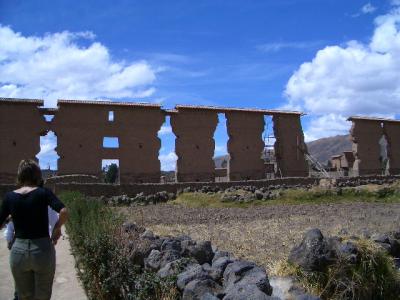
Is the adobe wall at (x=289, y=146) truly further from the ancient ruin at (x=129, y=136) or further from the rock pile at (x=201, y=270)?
the rock pile at (x=201, y=270)

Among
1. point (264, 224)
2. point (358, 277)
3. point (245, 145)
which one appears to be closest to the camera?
point (358, 277)

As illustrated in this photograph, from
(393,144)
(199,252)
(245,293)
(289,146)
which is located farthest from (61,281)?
(393,144)

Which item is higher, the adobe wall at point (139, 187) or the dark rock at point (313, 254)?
the adobe wall at point (139, 187)

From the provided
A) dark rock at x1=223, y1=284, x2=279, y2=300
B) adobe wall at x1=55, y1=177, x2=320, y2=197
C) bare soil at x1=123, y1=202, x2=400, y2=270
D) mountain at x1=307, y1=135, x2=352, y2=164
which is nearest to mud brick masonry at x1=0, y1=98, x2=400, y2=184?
adobe wall at x1=55, y1=177, x2=320, y2=197

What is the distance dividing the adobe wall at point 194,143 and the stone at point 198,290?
3180 centimetres

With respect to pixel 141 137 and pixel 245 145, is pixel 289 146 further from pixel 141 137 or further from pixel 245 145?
pixel 141 137

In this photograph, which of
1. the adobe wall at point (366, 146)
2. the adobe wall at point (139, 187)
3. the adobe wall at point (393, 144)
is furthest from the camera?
the adobe wall at point (393, 144)

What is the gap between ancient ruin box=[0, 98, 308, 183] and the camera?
34750 mm

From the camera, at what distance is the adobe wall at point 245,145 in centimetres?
3994

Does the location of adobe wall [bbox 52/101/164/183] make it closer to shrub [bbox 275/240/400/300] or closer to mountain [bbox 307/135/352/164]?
shrub [bbox 275/240/400/300]

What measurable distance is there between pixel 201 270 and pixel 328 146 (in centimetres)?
16250

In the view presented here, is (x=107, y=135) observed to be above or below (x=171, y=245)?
above

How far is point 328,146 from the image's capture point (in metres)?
163

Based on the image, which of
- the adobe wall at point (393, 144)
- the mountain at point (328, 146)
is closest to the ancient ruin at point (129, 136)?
the adobe wall at point (393, 144)
